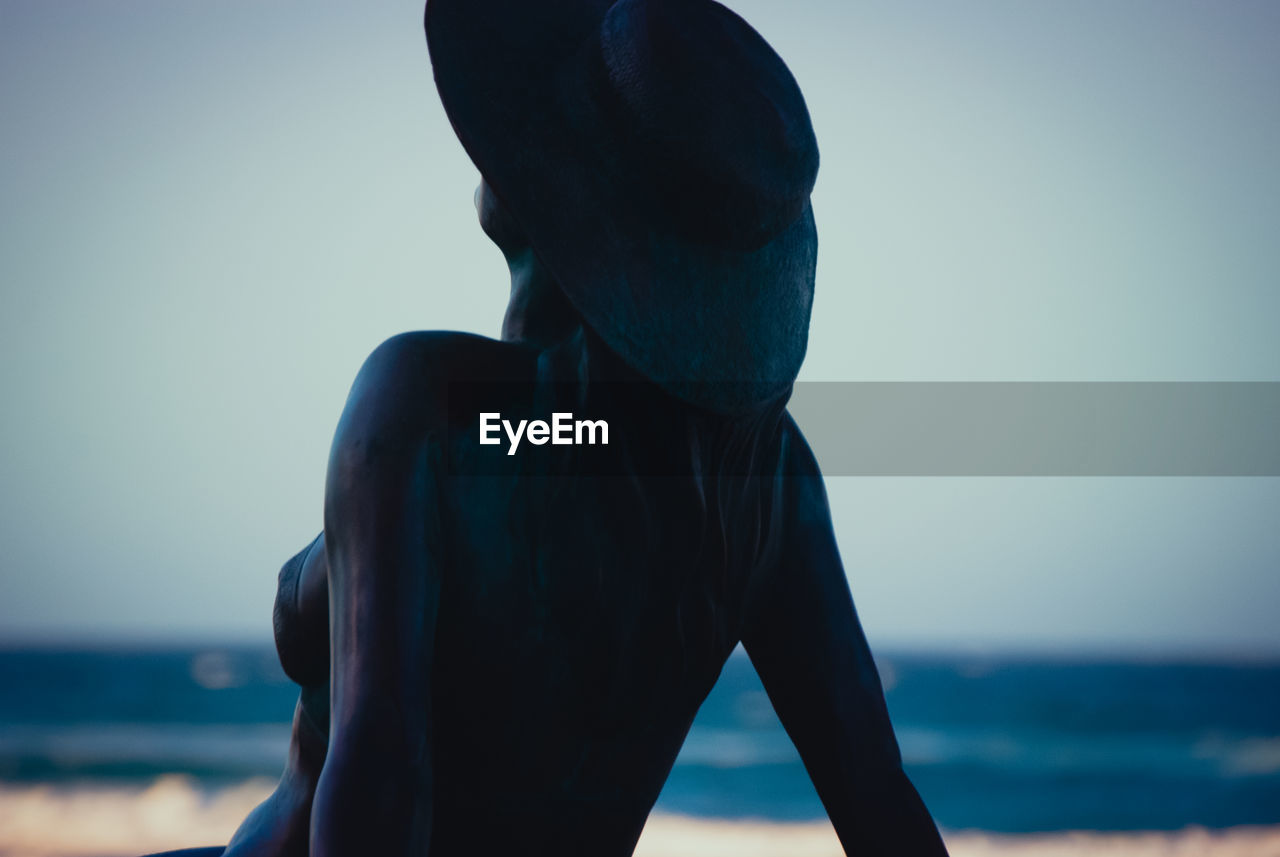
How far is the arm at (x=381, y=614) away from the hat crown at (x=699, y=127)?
271 mm

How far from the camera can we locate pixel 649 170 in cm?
113

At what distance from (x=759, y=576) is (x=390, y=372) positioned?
1.42 feet

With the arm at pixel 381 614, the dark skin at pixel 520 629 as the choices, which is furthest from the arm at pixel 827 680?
the arm at pixel 381 614

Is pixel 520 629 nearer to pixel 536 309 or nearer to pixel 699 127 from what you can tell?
pixel 536 309

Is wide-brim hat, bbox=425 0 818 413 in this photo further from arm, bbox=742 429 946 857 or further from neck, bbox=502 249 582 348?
arm, bbox=742 429 946 857

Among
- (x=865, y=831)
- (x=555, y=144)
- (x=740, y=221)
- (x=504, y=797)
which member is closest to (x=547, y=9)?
(x=555, y=144)

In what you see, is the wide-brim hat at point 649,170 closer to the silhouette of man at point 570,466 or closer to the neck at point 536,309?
the silhouette of man at point 570,466

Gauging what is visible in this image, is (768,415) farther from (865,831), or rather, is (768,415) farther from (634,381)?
(865,831)

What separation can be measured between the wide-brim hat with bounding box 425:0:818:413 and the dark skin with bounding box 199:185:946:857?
7 centimetres

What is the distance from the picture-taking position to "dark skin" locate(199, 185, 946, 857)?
1.08 metres

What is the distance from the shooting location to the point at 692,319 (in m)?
1.13

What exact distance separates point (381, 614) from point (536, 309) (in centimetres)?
35

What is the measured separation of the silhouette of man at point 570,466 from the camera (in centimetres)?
110

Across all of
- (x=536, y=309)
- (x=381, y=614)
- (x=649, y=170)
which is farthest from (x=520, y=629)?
(x=649, y=170)
